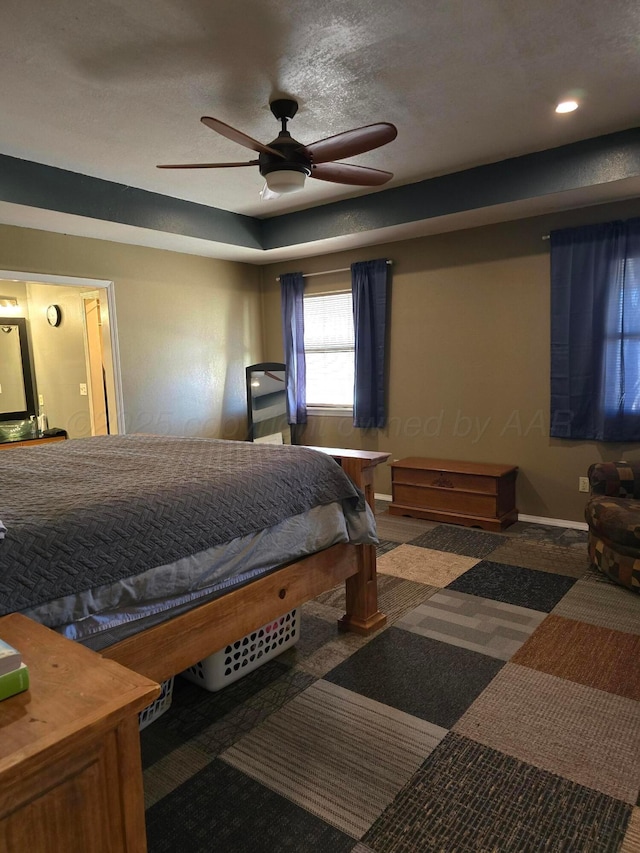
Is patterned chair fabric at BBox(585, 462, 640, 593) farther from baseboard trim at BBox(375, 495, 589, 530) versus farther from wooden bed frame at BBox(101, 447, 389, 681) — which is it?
wooden bed frame at BBox(101, 447, 389, 681)

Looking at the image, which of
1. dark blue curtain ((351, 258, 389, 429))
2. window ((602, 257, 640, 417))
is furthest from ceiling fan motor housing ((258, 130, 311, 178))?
window ((602, 257, 640, 417))

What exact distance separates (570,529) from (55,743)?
4105 millimetres

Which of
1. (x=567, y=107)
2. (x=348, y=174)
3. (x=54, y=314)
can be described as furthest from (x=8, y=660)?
(x=54, y=314)

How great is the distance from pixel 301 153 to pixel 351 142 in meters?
0.25

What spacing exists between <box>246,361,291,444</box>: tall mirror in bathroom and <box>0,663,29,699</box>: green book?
4517 millimetres

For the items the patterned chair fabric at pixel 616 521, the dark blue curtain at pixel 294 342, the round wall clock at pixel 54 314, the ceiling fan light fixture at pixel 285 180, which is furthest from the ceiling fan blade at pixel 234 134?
the round wall clock at pixel 54 314

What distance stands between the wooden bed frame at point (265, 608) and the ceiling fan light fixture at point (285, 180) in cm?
134

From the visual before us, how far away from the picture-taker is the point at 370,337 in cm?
509

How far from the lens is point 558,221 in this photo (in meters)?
4.12

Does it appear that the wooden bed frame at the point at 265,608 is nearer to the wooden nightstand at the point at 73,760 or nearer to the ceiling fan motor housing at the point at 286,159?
the wooden nightstand at the point at 73,760

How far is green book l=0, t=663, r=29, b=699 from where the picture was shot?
3.05 ft

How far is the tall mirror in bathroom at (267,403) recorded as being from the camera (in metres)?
5.50

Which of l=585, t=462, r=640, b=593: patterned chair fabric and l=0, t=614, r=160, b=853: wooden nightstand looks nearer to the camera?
l=0, t=614, r=160, b=853: wooden nightstand

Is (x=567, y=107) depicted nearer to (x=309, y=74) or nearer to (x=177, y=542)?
(x=309, y=74)
